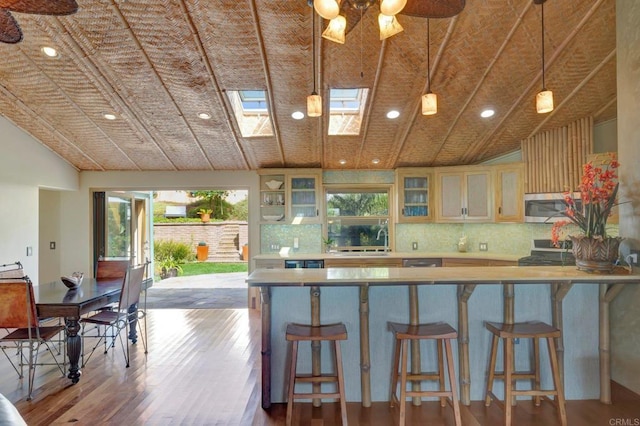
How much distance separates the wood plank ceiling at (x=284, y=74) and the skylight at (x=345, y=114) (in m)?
0.16

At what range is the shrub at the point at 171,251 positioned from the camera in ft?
32.8

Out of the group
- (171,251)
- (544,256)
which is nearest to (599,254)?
(544,256)

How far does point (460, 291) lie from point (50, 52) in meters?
4.15

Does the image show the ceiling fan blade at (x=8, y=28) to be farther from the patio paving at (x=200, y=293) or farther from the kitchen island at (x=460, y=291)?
the patio paving at (x=200, y=293)

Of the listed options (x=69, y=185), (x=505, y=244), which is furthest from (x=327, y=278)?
(x=69, y=185)

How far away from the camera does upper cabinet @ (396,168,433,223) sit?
18.4ft

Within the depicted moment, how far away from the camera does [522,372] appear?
2713 mm

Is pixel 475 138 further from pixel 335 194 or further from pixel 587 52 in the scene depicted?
pixel 335 194

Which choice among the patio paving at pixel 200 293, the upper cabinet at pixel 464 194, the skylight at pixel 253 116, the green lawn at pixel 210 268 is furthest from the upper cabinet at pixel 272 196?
the green lawn at pixel 210 268

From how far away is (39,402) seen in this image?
9.10 ft

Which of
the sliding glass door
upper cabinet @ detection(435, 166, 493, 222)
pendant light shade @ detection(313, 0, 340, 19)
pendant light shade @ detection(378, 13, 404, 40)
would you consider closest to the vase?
pendant light shade @ detection(378, 13, 404, 40)

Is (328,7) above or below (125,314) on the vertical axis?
above

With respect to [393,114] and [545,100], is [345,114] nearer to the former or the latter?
[393,114]

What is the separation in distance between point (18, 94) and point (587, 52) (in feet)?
19.2
